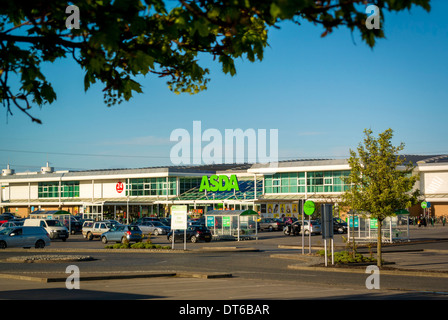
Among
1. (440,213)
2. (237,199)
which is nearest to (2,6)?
(237,199)

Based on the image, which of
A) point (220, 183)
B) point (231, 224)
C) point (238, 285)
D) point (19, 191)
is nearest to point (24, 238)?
point (231, 224)

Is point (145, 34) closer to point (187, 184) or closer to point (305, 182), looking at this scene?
point (305, 182)

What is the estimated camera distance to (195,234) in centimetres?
4812

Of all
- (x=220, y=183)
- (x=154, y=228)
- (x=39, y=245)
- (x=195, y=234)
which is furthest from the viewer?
(x=220, y=183)

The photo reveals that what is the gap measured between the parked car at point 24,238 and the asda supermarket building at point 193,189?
37960 millimetres

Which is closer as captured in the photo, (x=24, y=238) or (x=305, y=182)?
(x=24, y=238)

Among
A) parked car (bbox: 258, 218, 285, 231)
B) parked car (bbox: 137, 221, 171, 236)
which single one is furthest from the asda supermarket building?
parked car (bbox: 137, 221, 171, 236)

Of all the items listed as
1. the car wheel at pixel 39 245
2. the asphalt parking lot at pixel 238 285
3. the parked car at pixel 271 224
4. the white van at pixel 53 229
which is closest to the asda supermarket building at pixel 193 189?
the parked car at pixel 271 224

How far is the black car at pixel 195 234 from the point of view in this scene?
4772cm

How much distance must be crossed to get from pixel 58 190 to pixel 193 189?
28.4m

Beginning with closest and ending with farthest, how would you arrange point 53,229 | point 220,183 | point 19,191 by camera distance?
point 53,229
point 220,183
point 19,191

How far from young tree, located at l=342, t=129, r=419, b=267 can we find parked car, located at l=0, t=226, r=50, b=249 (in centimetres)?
2266

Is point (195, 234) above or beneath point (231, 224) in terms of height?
beneath

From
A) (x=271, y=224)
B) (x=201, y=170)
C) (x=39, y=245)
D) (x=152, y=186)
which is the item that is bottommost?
(x=271, y=224)
